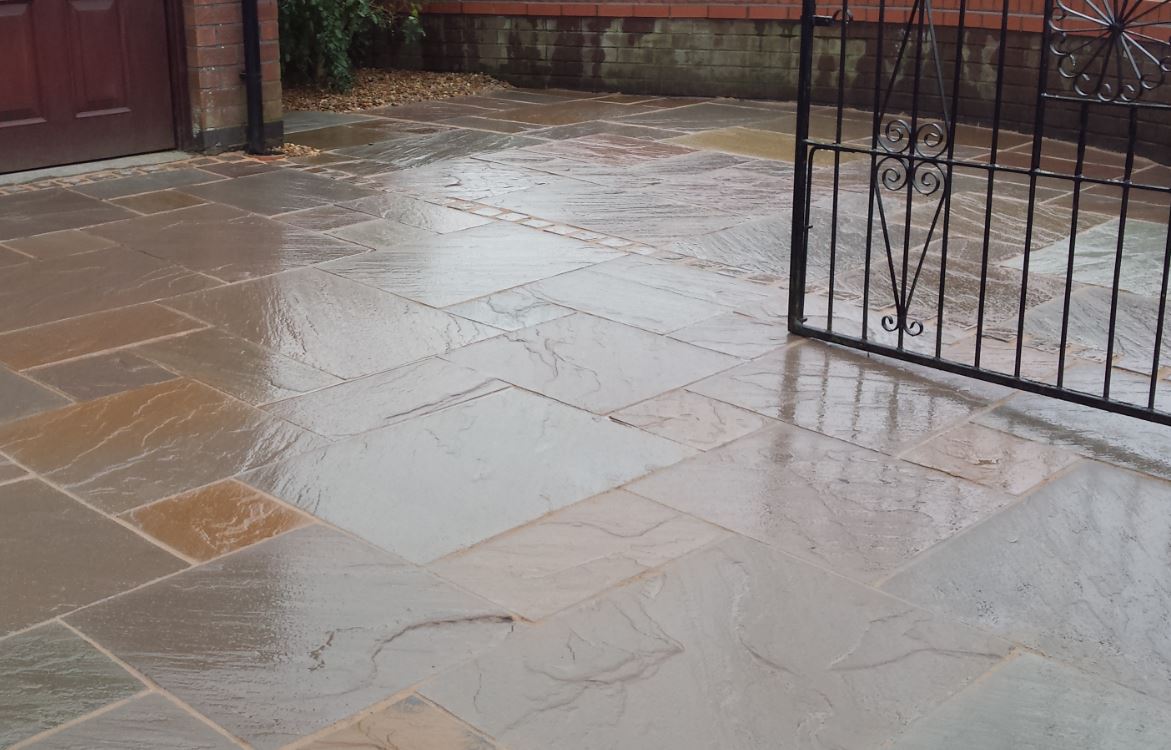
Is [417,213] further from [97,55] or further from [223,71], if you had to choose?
[97,55]

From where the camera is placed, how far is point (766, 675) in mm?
2693

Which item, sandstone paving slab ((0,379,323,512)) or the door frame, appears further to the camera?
the door frame

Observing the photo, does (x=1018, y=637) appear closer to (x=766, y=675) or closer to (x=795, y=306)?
(x=766, y=675)

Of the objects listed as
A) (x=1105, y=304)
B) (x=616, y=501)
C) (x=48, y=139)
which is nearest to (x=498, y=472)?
(x=616, y=501)

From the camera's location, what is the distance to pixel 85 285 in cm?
528

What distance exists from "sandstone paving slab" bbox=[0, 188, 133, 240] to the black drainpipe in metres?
1.29

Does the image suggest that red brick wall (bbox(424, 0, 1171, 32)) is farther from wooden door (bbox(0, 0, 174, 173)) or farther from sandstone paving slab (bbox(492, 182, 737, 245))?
wooden door (bbox(0, 0, 174, 173))

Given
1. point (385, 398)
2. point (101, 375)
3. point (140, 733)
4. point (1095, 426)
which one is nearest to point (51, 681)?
point (140, 733)

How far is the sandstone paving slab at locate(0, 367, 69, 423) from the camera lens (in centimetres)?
404

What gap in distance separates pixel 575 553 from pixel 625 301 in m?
2.08

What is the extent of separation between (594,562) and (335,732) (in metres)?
0.87

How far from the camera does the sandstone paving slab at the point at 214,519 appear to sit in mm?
3246

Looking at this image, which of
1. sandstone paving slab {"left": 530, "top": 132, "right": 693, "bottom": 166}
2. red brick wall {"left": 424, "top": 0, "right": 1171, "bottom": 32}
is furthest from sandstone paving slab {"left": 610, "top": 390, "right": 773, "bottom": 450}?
red brick wall {"left": 424, "top": 0, "right": 1171, "bottom": 32}

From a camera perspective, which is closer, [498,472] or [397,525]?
[397,525]
